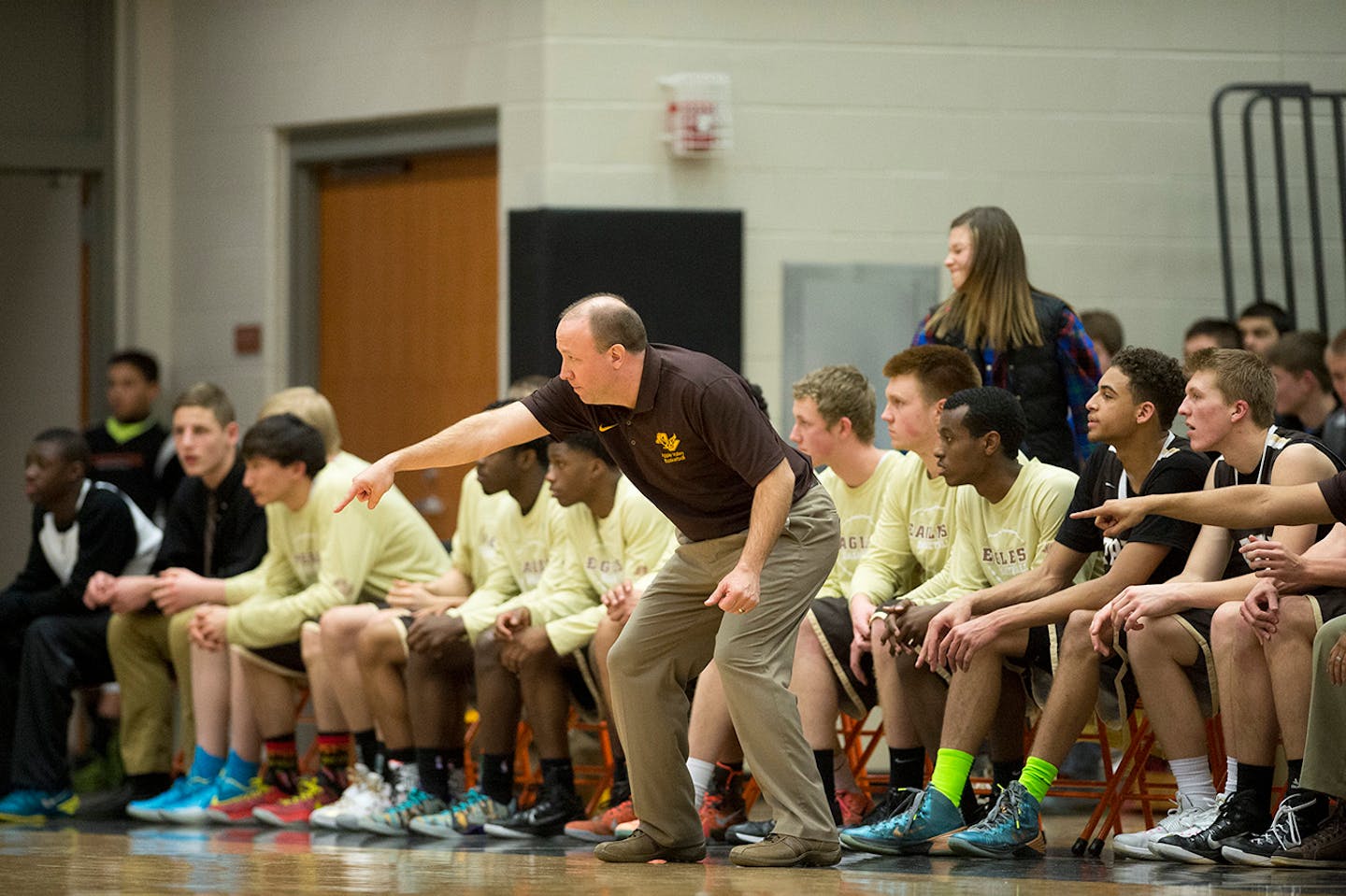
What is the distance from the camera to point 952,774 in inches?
172

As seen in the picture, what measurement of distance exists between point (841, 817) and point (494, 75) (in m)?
3.30

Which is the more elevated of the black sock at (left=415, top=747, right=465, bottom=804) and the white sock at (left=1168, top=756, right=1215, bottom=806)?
the white sock at (left=1168, top=756, right=1215, bottom=806)

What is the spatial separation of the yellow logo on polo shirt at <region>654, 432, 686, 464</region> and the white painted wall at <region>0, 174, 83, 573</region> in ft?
15.3

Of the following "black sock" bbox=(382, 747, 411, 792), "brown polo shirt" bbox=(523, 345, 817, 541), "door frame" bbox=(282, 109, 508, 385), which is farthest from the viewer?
"door frame" bbox=(282, 109, 508, 385)

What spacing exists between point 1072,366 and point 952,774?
1390 millimetres

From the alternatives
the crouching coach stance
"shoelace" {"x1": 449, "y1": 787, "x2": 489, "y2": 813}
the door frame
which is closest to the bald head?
the crouching coach stance

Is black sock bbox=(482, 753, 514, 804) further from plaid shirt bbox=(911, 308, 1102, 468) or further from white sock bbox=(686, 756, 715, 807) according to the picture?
plaid shirt bbox=(911, 308, 1102, 468)

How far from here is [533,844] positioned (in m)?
4.82

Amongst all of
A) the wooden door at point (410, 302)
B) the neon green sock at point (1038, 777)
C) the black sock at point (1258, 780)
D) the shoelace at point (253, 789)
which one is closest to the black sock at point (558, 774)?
the shoelace at point (253, 789)

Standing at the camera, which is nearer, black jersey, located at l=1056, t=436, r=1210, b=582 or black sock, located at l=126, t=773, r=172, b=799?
black jersey, located at l=1056, t=436, r=1210, b=582

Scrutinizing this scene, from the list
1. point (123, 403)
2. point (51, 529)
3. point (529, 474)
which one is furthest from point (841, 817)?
point (123, 403)

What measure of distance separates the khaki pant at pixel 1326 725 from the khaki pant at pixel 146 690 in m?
3.60

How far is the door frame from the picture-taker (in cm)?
711

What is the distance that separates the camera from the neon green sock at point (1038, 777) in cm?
429
